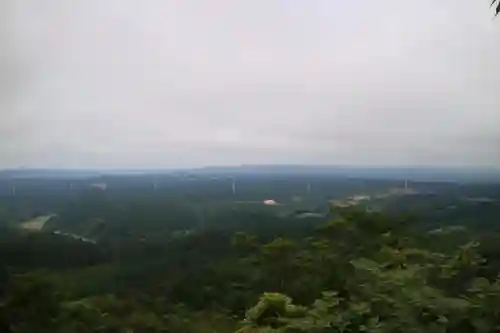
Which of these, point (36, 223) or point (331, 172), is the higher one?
point (331, 172)

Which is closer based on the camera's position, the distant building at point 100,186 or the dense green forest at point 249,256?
the dense green forest at point 249,256

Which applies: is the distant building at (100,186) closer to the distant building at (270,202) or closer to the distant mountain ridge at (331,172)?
the distant mountain ridge at (331,172)

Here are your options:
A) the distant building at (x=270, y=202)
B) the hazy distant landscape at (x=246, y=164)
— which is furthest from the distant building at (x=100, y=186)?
the distant building at (x=270, y=202)

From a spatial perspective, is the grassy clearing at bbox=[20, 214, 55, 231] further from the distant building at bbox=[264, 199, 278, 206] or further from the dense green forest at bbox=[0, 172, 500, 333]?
the distant building at bbox=[264, 199, 278, 206]

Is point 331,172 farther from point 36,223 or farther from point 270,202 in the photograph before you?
point 36,223

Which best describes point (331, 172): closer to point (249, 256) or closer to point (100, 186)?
point (249, 256)

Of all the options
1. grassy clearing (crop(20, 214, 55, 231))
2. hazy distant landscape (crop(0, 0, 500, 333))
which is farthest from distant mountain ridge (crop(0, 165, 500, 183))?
grassy clearing (crop(20, 214, 55, 231))

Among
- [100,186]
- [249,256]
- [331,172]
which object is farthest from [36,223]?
[331,172]

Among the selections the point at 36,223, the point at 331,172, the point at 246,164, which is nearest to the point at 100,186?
the point at 36,223

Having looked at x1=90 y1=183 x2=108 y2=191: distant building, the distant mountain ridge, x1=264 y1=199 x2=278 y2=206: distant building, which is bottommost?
x1=264 y1=199 x2=278 y2=206: distant building
